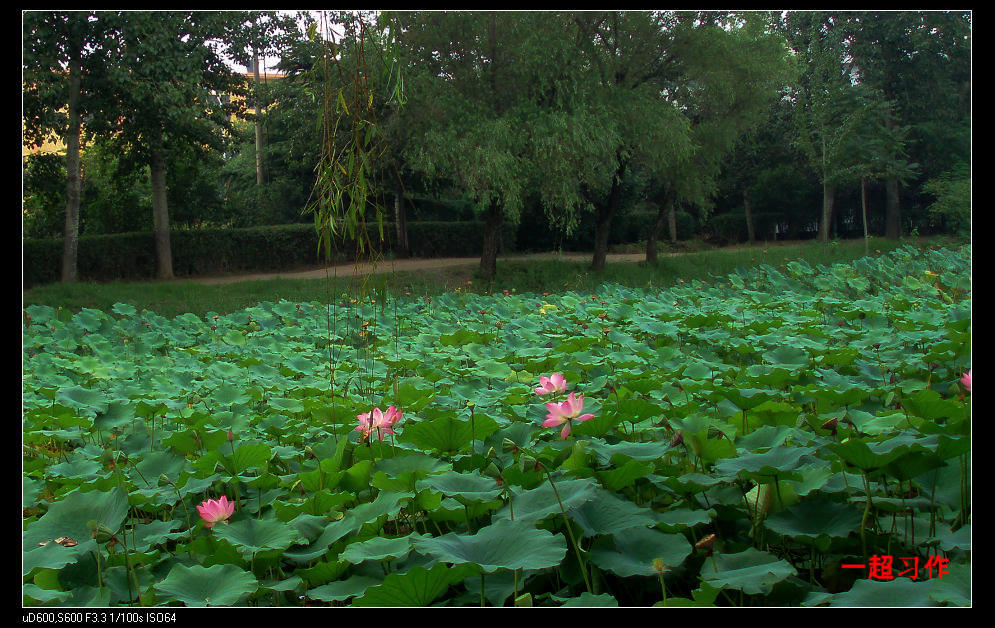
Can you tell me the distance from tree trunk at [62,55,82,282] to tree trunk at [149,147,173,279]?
1751mm

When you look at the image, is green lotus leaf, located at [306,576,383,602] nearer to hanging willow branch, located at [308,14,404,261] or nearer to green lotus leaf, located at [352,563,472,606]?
green lotus leaf, located at [352,563,472,606]

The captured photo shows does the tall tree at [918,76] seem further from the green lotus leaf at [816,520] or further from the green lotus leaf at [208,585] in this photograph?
the green lotus leaf at [208,585]

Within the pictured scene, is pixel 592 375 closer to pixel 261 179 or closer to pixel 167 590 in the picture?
pixel 167 590

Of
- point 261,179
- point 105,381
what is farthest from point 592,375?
point 261,179

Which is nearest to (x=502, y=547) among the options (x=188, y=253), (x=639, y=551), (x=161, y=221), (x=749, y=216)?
(x=639, y=551)

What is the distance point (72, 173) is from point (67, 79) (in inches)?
56.9

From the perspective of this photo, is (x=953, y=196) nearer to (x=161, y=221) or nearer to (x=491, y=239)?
(x=491, y=239)

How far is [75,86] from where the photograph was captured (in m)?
10.7

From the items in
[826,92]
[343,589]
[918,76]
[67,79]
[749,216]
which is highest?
[918,76]

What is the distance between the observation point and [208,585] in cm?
122

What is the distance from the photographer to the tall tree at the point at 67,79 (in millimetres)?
10055

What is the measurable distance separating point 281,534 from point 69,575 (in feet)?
1.47

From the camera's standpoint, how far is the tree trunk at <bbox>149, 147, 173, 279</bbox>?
13.0 metres

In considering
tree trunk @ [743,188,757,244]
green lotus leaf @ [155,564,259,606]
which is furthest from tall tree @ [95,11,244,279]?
tree trunk @ [743,188,757,244]
